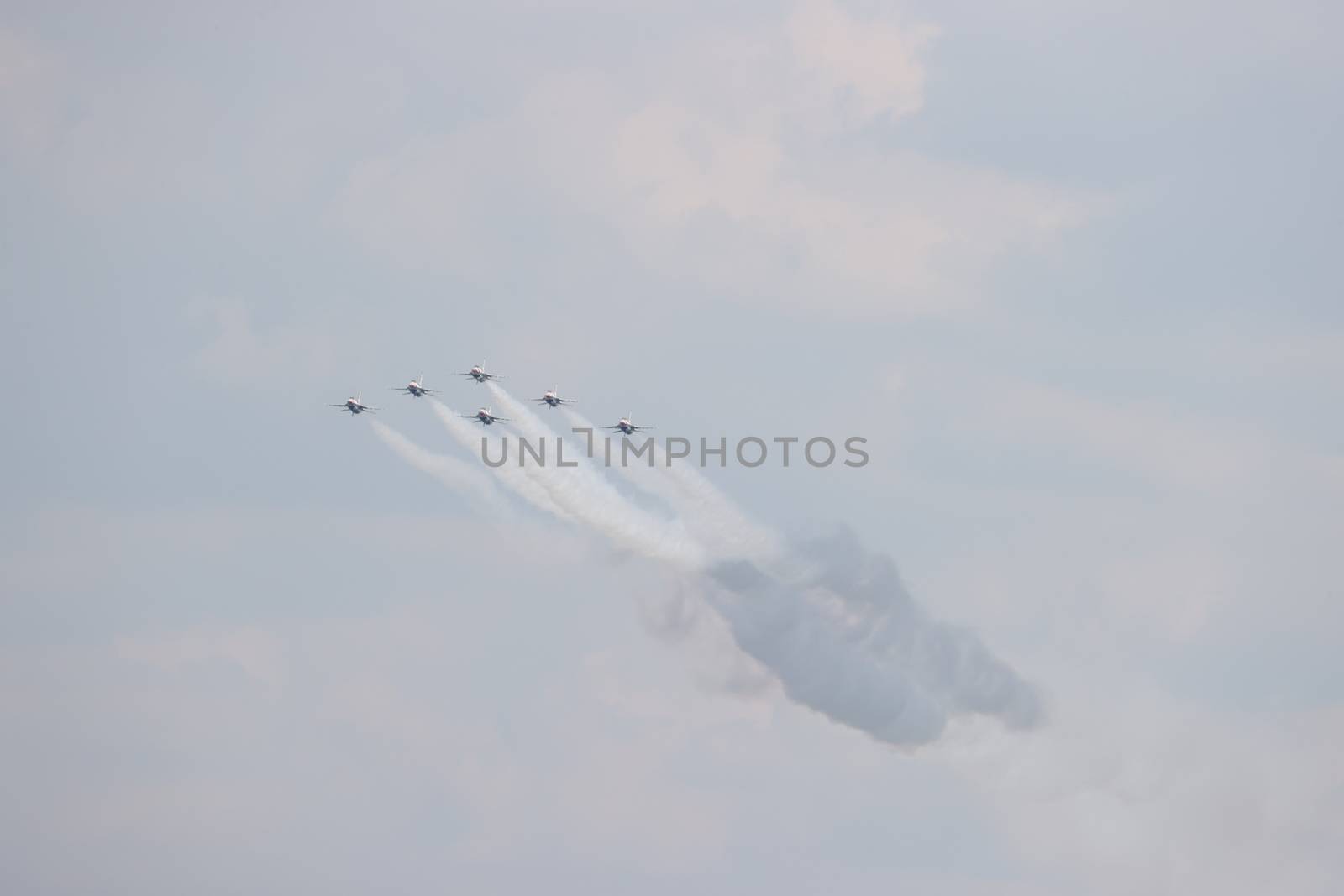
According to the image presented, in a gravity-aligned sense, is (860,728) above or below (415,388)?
below

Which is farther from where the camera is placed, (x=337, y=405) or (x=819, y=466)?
(x=819, y=466)

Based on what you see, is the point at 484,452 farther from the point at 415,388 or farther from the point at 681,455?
the point at 681,455

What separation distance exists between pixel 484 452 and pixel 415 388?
5.67 metres

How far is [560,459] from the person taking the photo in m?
71.7

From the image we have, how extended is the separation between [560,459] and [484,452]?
17.8 feet

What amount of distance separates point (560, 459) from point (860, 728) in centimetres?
2365

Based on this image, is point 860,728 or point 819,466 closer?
point 860,728

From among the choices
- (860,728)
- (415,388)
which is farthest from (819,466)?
(415,388)

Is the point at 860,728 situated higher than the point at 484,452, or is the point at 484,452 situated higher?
the point at 484,452

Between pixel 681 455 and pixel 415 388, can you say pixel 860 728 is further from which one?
pixel 415 388

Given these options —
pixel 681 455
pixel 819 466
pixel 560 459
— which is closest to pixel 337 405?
pixel 560 459

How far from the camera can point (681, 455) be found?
71.2m

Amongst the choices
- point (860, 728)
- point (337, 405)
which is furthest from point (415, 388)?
point (860, 728)

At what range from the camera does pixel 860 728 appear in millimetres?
70500
